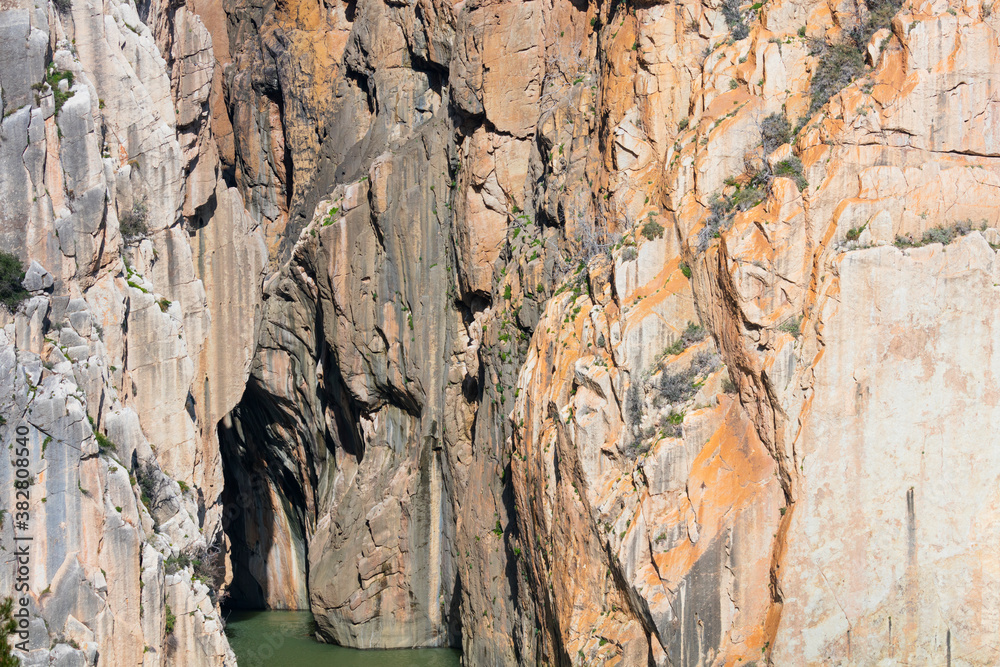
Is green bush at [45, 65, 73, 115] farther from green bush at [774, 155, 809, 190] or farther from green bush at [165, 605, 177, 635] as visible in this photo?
green bush at [774, 155, 809, 190]

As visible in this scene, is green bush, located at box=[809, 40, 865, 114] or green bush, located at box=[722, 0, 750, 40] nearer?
green bush, located at box=[809, 40, 865, 114]

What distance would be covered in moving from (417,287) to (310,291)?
384 centimetres

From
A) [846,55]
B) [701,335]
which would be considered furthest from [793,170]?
[701,335]

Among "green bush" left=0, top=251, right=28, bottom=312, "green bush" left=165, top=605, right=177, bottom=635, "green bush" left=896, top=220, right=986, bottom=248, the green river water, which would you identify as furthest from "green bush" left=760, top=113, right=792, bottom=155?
the green river water

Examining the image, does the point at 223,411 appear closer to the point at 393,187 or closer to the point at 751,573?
the point at 393,187

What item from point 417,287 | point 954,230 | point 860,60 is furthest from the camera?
point 417,287

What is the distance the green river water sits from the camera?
3009cm

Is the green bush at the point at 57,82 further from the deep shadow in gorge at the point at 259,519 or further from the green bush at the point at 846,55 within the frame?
the deep shadow in gorge at the point at 259,519

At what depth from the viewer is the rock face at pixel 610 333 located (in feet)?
61.3

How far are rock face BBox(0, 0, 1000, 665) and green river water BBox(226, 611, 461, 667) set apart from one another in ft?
3.87

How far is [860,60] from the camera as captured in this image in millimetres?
20438

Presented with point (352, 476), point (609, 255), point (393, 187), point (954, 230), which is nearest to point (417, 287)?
point (393, 187)

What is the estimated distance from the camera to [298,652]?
31297mm

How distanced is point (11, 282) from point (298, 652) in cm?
1496
